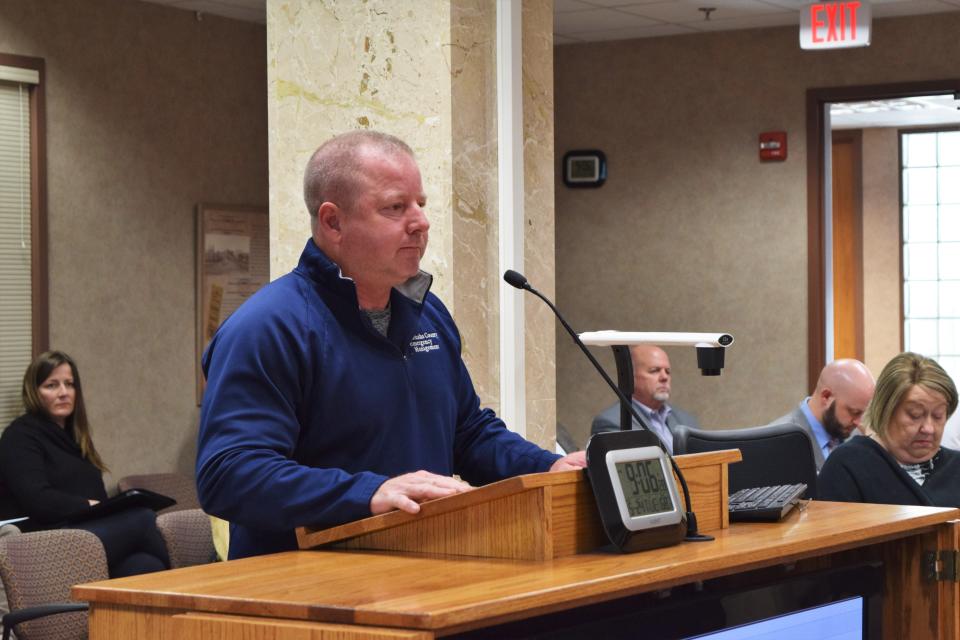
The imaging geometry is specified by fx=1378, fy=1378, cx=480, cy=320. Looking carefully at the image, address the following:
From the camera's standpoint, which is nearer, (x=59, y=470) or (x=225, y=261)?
(x=59, y=470)

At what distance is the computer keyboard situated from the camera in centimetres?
200

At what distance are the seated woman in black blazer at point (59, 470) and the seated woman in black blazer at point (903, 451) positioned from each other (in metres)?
2.85

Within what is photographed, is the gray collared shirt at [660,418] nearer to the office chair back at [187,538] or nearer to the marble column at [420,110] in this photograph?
the office chair back at [187,538]

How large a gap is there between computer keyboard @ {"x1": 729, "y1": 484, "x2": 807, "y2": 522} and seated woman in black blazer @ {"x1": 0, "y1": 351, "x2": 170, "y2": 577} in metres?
3.86

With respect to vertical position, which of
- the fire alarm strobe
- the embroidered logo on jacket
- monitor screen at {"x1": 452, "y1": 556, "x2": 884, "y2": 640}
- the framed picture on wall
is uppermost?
the fire alarm strobe

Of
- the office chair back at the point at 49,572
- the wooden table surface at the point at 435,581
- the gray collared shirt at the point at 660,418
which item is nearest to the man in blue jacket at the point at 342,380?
the wooden table surface at the point at 435,581

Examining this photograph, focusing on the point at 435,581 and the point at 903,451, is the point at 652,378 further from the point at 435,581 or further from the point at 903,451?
the point at 435,581

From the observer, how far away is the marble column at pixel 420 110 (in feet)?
12.3

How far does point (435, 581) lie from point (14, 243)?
5350 millimetres

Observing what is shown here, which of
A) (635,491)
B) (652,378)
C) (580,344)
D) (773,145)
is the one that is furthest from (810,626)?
(773,145)

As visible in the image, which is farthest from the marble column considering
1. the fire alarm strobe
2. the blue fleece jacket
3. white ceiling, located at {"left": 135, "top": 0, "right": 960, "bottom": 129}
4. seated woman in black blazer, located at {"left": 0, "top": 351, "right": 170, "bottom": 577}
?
the fire alarm strobe

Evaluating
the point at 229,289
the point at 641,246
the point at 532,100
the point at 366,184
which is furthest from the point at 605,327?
the point at 366,184

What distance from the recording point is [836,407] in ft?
18.5

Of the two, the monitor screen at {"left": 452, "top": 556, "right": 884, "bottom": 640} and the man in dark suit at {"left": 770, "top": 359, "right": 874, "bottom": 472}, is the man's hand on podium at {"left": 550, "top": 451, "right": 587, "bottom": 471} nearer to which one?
the monitor screen at {"left": 452, "top": 556, "right": 884, "bottom": 640}
